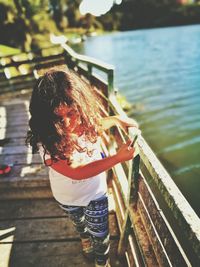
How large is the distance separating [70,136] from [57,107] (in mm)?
202

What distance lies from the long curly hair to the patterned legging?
1.71ft

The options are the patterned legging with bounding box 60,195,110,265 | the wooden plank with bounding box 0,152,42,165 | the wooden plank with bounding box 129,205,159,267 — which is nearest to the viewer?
the wooden plank with bounding box 129,205,159,267

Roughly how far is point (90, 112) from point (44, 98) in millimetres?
292

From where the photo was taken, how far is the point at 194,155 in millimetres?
9352

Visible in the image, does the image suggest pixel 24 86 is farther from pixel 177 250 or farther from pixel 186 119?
pixel 177 250

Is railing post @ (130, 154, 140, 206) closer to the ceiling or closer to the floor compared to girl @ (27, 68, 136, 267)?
closer to the floor

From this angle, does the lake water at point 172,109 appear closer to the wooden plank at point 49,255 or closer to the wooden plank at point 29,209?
the wooden plank at point 29,209

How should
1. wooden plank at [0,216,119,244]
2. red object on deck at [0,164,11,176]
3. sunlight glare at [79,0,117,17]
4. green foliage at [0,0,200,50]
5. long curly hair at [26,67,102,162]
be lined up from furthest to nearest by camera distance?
1. green foliage at [0,0,200,50]
2. red object on deck at [0,164,11,176]
3. wooden plank at [0,216,119,244]
4. sunlight glare at [79,0,117,17]
5. long curly hair at [26,67,102,162]

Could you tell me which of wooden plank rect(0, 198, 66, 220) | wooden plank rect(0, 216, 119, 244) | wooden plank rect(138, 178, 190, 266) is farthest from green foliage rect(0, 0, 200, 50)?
wooden plank rect(138, 178, 190, 266)

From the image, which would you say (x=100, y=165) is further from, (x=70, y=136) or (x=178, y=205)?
(x=178, y=205)

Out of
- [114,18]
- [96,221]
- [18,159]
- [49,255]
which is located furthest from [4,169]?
[114,18]

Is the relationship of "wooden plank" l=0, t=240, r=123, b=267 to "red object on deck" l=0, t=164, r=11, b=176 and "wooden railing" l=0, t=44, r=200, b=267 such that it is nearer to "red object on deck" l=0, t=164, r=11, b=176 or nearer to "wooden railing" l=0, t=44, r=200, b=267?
"wooden railing" l=0, t=44, r=200, b=267

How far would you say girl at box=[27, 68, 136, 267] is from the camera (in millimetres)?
1705

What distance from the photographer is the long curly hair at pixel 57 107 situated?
170 cm
